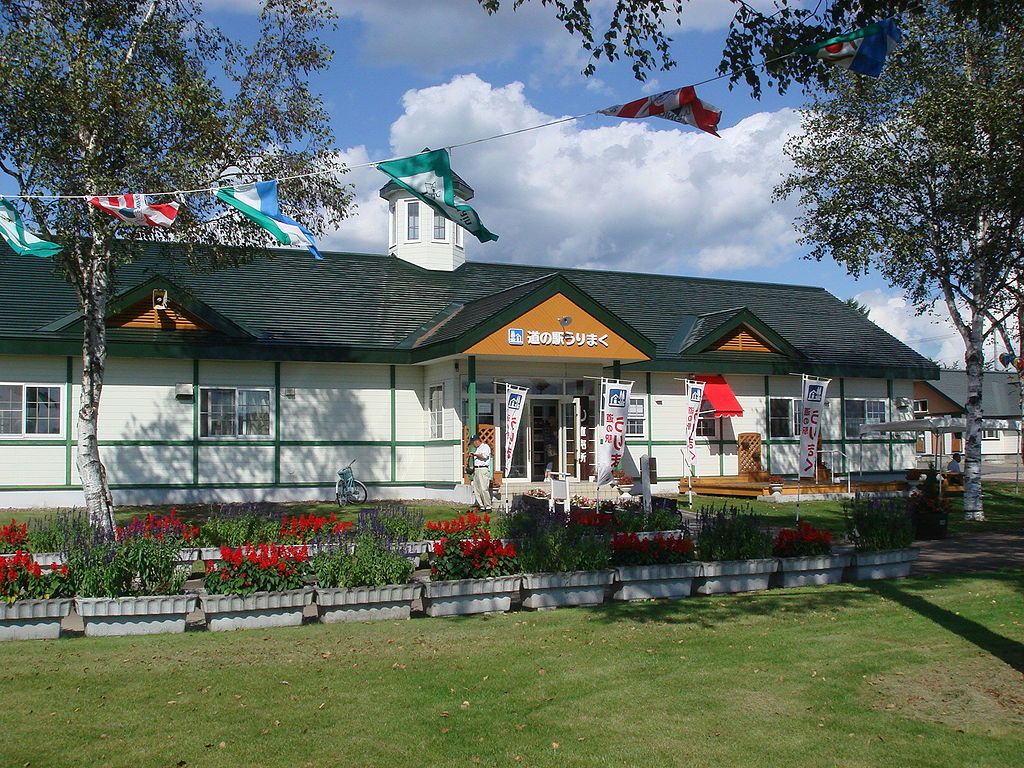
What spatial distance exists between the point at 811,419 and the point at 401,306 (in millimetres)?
11118

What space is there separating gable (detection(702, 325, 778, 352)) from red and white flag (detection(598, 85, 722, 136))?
15948 mm

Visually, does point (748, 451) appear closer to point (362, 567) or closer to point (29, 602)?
point (362, 567)

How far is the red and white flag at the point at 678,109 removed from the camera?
1027cm

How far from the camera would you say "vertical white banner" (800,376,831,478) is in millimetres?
18297

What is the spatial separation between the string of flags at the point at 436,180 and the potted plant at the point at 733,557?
182 inches

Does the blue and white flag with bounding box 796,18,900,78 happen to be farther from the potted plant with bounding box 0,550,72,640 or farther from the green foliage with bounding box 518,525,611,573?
the potted plant with bounding box 0,550,72,640

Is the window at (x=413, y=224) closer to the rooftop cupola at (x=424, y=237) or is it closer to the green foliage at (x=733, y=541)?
the rooftop cupola at (x=424, y=237)

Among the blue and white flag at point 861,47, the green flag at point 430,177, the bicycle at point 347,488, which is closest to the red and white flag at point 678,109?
the blue and white flag at point 861,47

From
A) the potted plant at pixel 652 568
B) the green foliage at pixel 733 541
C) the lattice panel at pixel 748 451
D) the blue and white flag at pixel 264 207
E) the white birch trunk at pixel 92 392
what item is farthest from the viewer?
the lattice panel at pixel 748 451

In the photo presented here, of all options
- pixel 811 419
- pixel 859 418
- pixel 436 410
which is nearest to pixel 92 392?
pixel 436 410

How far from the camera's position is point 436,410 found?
2284 centimetres

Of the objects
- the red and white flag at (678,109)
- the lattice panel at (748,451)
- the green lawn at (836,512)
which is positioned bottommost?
the green lawn at (836,512)

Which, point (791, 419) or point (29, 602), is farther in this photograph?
point (791, 419)

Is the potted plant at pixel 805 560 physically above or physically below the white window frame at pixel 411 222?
below
